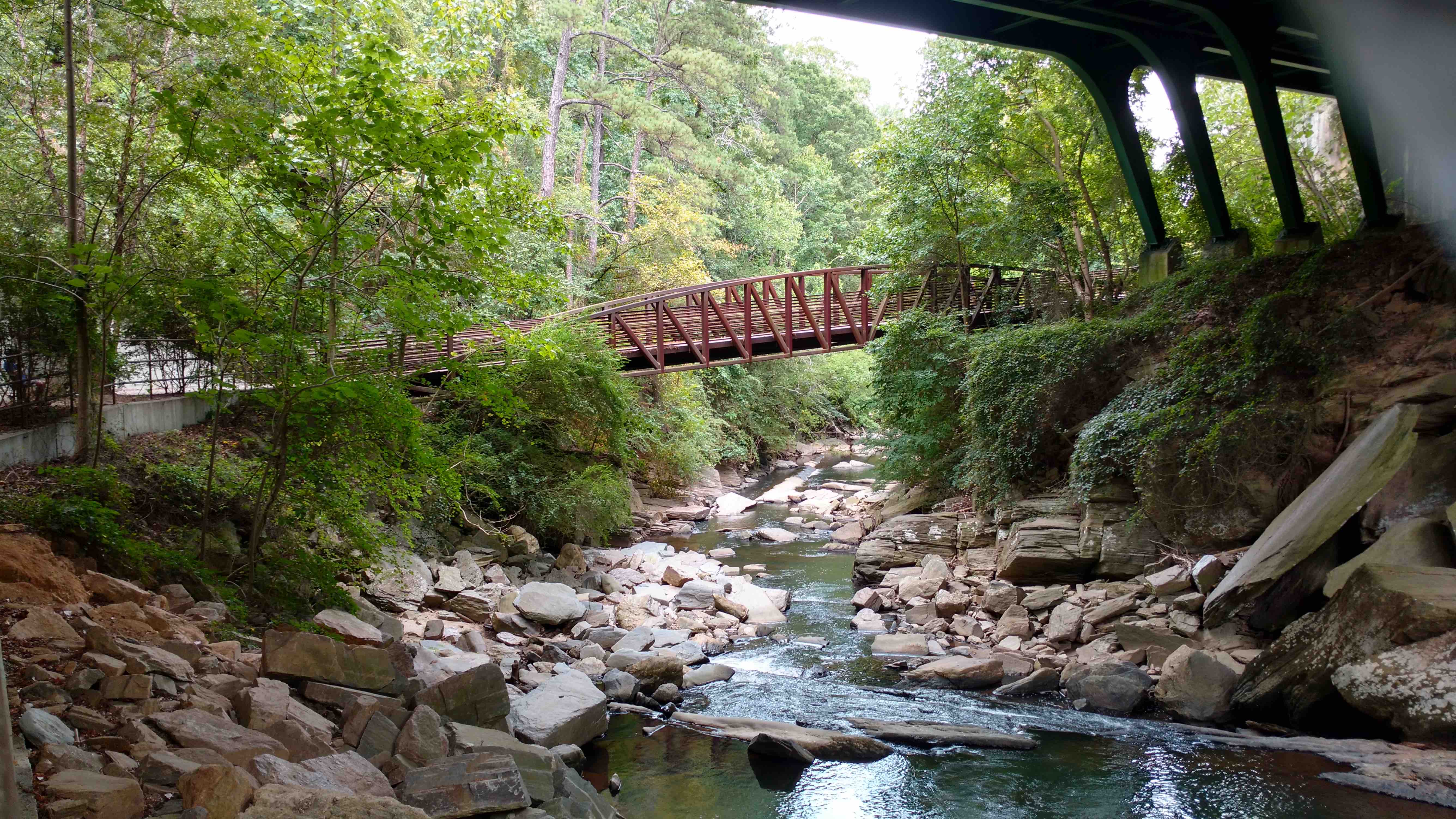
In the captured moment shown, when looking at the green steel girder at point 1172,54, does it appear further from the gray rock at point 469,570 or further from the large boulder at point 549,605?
the gray rock at point 469,570

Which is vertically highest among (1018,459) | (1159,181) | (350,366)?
(1159,181)

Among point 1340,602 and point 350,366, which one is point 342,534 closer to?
point 350,366

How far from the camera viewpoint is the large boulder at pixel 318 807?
3484mm

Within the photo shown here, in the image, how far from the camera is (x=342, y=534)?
309 inches

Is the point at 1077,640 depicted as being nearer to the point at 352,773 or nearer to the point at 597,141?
the point at 352,773

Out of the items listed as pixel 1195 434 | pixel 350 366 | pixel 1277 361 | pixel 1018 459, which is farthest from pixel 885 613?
pixel 350 366

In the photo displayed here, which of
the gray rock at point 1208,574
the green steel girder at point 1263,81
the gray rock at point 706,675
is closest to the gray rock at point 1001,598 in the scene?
the gray rock at point 1208,574

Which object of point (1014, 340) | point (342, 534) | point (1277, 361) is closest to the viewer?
point (342, 534)

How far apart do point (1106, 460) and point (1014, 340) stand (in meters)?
2.68

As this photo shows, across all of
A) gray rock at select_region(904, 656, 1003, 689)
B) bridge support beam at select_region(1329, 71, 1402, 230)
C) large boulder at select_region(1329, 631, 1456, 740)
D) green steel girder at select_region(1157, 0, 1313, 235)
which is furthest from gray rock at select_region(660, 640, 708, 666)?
green steel girder at select_region(1157, 0, 1313, 235)

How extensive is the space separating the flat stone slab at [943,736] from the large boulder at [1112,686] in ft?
3.34

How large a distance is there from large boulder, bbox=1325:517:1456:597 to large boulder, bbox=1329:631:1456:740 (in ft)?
2.73

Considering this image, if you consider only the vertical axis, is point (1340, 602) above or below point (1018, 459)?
below

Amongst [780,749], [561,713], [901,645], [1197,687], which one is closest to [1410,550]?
[1197,687]
